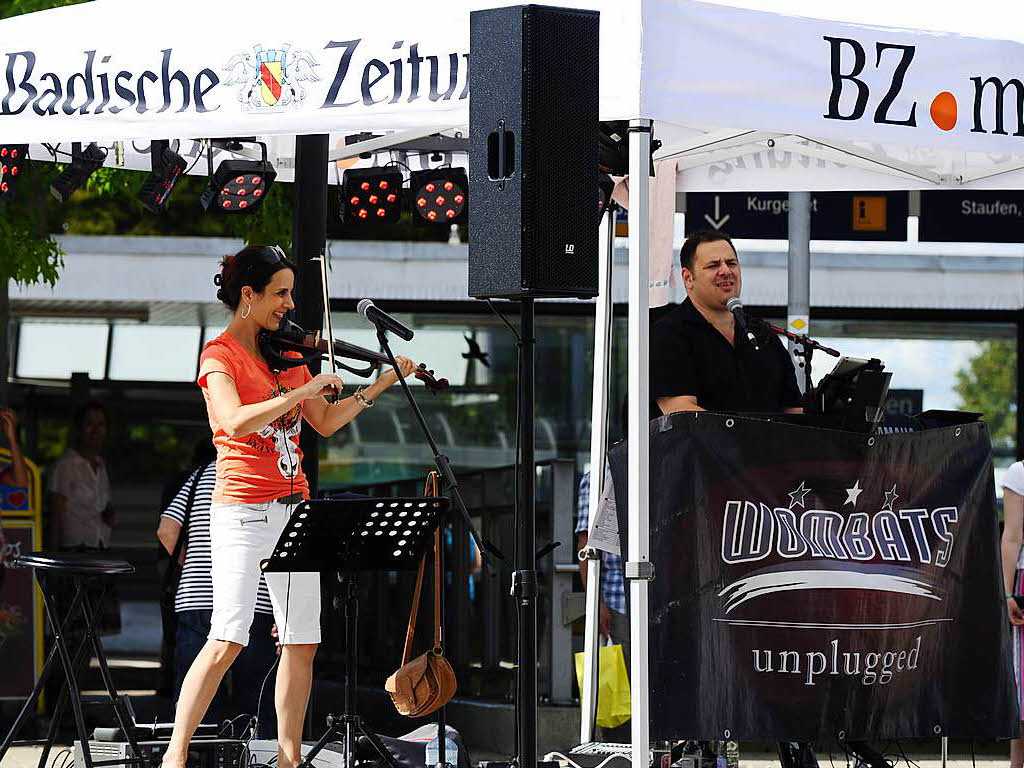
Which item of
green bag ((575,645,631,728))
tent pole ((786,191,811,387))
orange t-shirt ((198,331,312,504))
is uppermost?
tent pole ((786,191,811,387))

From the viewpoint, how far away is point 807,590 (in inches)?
206

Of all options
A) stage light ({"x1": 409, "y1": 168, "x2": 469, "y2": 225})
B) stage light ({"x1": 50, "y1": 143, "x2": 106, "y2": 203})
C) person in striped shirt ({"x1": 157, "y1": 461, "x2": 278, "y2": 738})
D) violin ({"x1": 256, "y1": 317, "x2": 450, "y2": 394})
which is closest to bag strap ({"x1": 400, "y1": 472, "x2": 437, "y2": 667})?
violin ({"x1": 256, "y1": 317, "x2": 450, "y2": 394})

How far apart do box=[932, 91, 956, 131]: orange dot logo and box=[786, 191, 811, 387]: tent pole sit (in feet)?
9.55

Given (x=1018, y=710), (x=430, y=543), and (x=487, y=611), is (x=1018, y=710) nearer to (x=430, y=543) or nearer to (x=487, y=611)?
(x=430, y=543)

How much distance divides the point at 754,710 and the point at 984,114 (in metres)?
1.93

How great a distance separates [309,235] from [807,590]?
2.75 m

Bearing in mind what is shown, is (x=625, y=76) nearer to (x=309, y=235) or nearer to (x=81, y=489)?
(x=309, y=235)

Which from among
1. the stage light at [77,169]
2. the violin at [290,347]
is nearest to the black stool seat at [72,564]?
the violin at [290,347]

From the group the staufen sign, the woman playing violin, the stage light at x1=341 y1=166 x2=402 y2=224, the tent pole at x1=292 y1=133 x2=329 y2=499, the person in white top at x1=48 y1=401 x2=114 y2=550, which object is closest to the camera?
the woman playing violin

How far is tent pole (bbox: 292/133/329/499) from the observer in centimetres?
689

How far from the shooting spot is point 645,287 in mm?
4996

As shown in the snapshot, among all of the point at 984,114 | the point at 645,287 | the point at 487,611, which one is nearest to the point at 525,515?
the point at 645,287

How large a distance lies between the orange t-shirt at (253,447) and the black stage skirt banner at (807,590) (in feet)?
4.24

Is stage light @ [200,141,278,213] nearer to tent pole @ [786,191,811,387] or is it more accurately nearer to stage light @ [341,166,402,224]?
stage light @ [341,166,402,224]
